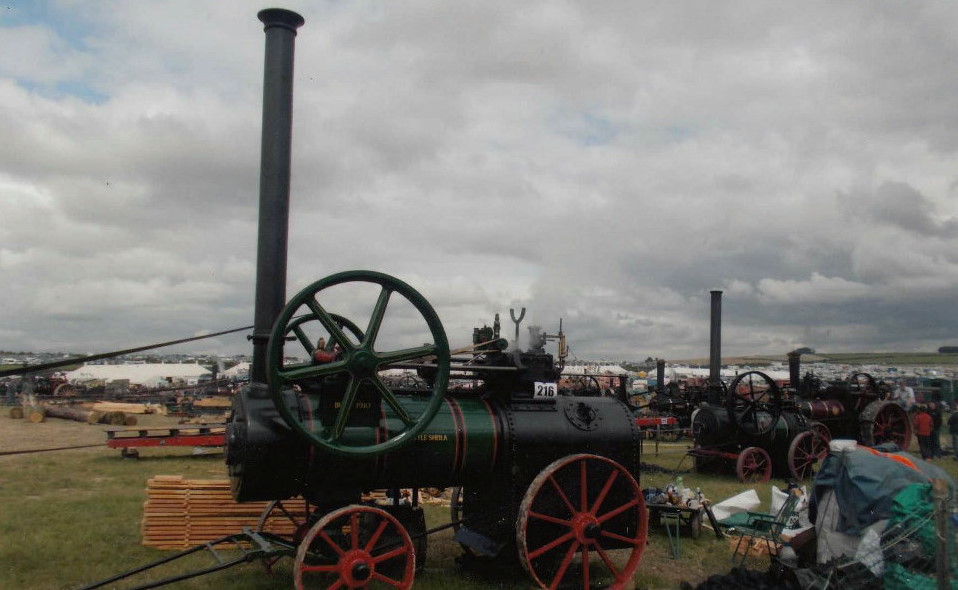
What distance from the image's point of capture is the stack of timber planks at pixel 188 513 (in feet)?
26.0

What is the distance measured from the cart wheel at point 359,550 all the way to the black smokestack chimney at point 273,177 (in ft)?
4.72

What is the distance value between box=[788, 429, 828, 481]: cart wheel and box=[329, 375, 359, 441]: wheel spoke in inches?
401

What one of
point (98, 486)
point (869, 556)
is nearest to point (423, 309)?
point (869, 556)

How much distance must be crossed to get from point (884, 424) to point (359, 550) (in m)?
13.8

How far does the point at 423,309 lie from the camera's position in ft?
19.2

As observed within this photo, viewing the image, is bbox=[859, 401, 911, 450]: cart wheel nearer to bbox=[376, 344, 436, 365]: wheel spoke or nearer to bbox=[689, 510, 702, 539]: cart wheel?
bbox=[689, 510, 702, 539]: cart wheel

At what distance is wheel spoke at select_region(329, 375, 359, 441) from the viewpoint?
565cm

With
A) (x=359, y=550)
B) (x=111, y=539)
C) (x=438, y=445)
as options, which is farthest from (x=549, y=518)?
(x=111, y=539)

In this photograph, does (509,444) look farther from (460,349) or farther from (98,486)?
(98,486)

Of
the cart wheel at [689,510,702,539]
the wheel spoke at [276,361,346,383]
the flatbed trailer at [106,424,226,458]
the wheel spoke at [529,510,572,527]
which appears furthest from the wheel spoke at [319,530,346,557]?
the flatbed trailer at [106,424,226,458]

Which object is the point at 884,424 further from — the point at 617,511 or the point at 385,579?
the point at 385,579

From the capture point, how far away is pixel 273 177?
664 centimetres

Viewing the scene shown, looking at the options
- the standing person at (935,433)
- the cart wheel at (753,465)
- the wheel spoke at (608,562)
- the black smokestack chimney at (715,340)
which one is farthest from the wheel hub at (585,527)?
the standing person at (935,433)

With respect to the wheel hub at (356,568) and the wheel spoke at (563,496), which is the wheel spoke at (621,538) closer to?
the wheel spoke at (563,496)
